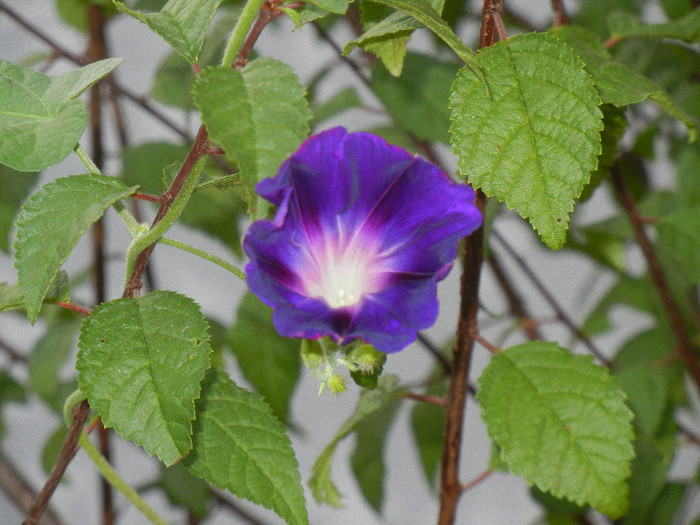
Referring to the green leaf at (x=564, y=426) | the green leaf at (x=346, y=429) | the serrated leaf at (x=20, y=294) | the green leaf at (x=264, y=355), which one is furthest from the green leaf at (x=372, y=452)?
the serrated leaf at (x=20, y=294)

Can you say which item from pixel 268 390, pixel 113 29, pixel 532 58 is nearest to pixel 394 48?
pixel 532 58

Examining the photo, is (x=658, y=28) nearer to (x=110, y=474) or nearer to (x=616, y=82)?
(x=616, y=82)

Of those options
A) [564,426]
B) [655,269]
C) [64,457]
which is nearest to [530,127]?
[564,426]

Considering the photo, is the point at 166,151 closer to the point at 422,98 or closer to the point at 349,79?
the point at 422,98

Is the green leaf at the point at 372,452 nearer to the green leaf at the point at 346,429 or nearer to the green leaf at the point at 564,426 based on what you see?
the green leaf at the point at 346,429

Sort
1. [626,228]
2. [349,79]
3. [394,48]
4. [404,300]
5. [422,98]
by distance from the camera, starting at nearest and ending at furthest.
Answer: [404,300] → [394,48] → [422,98] → [626,228] → [349,79]

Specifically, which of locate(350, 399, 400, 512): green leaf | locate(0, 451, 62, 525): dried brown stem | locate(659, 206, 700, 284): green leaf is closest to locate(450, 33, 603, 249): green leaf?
locate(659, 206, 700, 284): green leaf
